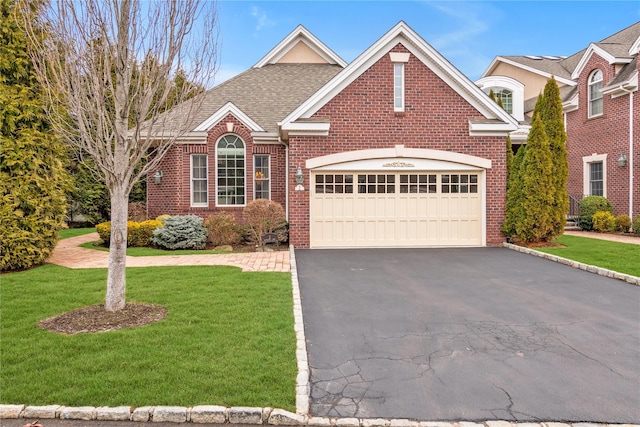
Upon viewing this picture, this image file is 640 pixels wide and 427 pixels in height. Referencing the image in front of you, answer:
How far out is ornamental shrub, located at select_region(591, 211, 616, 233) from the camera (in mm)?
16172

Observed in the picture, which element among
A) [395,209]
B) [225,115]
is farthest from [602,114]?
[225,115]

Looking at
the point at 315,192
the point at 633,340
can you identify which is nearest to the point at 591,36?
the point at 315,192

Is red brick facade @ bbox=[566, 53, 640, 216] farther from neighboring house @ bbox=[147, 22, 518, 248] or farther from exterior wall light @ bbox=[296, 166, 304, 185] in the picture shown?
exterior wall light @ bbox=[296, 166, 304, 185]

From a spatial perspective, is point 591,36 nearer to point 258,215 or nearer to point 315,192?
point 315,192

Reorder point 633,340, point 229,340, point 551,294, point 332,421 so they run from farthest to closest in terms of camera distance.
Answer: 1. point 551,294
2. point 633,340
3. point 229,340
4. point 332,421

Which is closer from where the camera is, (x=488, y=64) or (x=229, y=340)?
(x=229, y=340)

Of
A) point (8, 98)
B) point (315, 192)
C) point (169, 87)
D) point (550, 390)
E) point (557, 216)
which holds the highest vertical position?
point (8, 98)

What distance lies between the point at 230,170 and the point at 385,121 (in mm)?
6036

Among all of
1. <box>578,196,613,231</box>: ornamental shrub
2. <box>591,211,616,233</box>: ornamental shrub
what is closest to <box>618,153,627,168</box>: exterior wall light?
<box>578,196,613,231</box>: ornamental shrub

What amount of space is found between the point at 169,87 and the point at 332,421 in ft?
15.8

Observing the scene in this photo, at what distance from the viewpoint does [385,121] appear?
12.9 metres

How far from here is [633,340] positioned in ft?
17.1

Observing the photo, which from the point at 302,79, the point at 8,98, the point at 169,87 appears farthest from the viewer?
the point at 302,79

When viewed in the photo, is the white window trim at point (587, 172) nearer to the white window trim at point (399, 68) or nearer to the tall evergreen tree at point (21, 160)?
the white window trim at point (399, 68)
